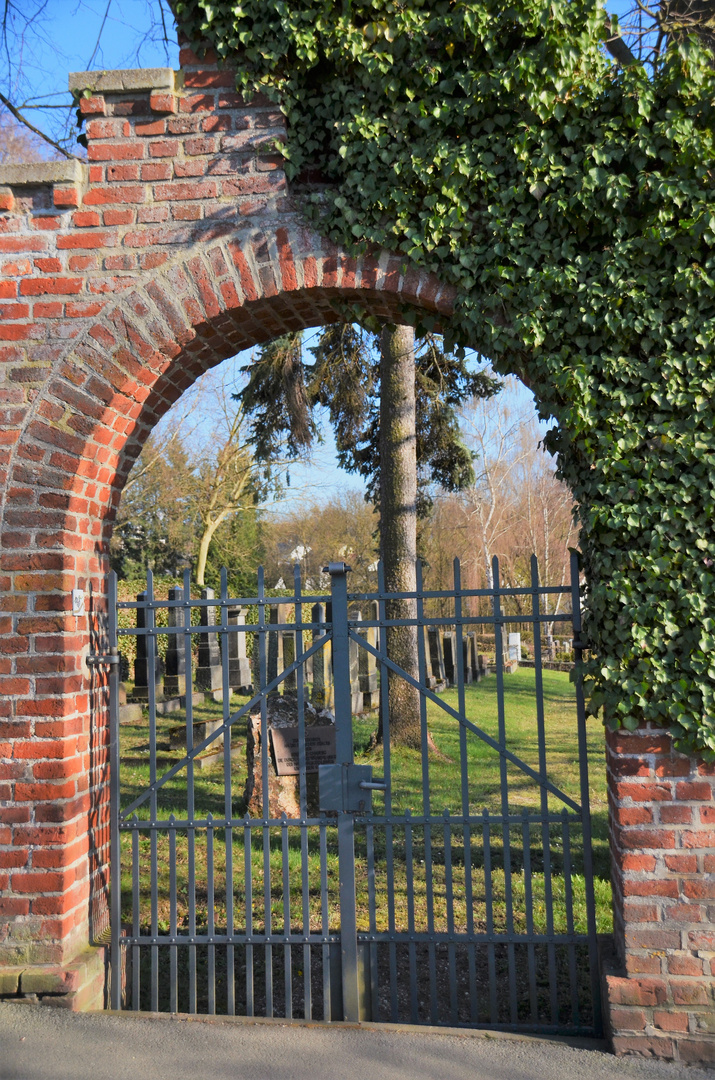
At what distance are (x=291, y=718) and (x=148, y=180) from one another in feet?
16.0

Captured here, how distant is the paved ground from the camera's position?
3.33m

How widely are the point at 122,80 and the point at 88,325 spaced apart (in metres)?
1.21

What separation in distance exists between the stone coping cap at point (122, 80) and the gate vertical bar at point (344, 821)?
2503 millimetres

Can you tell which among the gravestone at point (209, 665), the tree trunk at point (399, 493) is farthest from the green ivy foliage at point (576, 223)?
the gravestone at point (209, 665)

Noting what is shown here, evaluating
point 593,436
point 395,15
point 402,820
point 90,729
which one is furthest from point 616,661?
point 395,15

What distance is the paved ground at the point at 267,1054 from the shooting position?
3.33 m

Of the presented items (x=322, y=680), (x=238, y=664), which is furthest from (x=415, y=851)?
(x=238, y=664)

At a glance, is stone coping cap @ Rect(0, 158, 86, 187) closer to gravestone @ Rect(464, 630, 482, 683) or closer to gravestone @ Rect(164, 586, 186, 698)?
gravestone @ Rect(164, 586, 186, 698)

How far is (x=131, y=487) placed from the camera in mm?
26422

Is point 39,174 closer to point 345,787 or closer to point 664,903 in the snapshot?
point 345,787

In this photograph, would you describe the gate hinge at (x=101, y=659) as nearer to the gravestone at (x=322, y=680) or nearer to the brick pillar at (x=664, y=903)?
the brick pillar at (x=664, y=903)

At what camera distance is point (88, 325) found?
13.2 ft

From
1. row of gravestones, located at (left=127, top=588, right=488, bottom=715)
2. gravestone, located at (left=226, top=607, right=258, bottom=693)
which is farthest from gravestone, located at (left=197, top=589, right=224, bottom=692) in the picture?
gravestone, located at (left=226, top=607, right=258, bottom=693)

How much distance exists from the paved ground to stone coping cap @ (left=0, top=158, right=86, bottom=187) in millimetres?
3921
